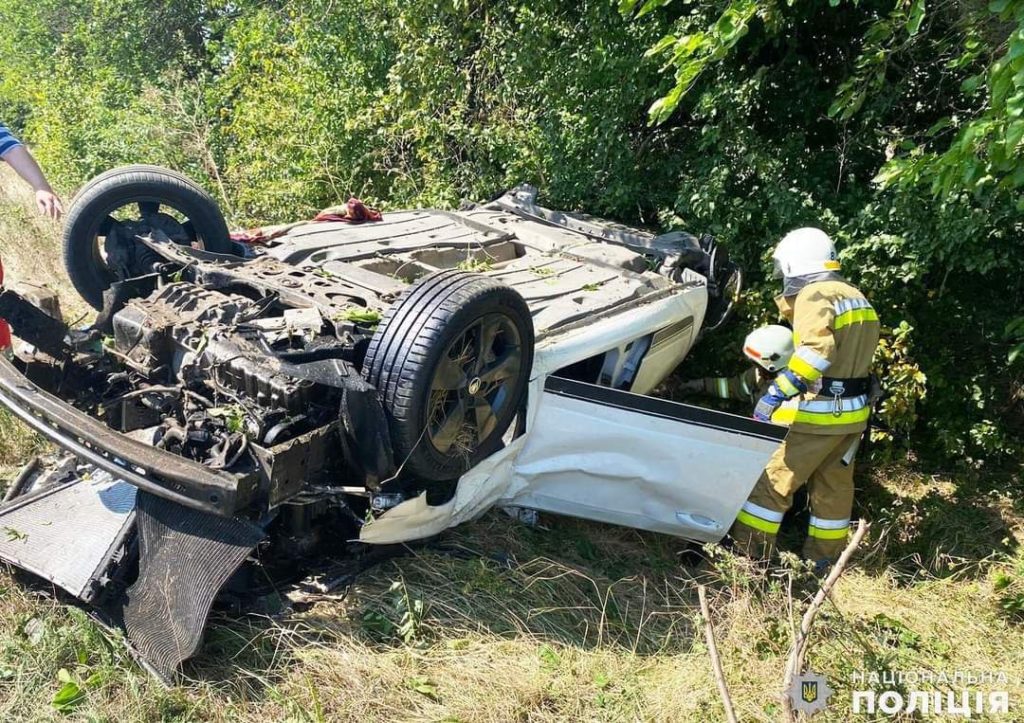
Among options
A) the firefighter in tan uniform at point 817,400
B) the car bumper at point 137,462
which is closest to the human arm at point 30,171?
the car bumper at point 137,462

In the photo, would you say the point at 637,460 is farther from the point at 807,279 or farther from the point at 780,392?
the point at 807,279

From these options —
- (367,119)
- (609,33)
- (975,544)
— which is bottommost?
(975,544)

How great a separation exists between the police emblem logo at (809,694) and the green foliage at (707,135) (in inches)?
78.4

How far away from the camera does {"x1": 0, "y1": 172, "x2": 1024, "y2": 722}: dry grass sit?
2945 millimetres

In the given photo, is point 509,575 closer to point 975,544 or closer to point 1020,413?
point 975,544

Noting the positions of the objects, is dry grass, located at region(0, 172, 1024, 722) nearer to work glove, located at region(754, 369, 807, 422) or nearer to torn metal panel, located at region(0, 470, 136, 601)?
torn metal panel, located at region(0, 470, 136, 601)

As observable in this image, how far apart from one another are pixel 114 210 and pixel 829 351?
373 centimetres

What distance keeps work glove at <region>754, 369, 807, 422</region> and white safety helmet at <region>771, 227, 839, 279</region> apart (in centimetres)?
54

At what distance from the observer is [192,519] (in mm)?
2914

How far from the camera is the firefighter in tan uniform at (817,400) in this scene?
411cm

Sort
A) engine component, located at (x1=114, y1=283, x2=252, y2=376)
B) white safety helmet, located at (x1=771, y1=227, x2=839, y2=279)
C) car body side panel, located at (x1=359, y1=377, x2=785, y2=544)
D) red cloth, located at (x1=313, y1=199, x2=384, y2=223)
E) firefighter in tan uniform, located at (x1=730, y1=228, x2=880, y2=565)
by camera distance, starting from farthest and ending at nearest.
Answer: red cloth, located at (x1=313, y1=199, x2=384, y2=223)
white safety helmet, located at (x1=771, y1=227, x2=839, y2=279)
firefighter in tan uniform, located at (x1=730, y1=228, x2=880, y2=565)
car body side panel, located at (x1=359, y1=377, x2=785, y2=544)
engine component, located at (x1=114, y1=283, x2=252, y2=376)

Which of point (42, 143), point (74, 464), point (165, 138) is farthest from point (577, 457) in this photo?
point (42, 143)

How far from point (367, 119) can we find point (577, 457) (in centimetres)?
508

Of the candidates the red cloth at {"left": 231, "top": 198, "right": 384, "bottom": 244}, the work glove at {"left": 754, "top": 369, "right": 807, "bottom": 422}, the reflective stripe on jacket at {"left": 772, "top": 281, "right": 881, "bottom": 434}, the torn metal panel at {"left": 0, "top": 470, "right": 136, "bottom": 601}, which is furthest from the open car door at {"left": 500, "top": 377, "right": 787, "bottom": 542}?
the red cloth at {"left": 231, "top": 198, "right": 384, "bottom": 244}
